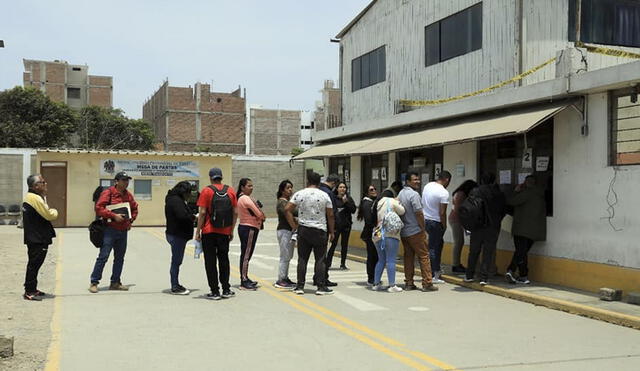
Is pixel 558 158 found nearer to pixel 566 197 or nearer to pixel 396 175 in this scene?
pixel 566 197

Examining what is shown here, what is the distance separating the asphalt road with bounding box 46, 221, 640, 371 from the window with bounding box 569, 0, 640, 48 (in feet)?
20.1

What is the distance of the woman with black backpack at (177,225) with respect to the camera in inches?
Result: 369

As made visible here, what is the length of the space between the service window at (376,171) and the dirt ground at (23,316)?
8247 millimetres

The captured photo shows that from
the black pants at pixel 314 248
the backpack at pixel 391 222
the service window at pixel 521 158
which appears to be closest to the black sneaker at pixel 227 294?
the black pants at pixel 314 248

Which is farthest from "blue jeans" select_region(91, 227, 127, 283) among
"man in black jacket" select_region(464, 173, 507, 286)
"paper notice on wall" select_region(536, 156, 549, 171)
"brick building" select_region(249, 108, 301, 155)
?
"brick building" select_region(249, 108, 301, 155)

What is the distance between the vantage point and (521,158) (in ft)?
37.7

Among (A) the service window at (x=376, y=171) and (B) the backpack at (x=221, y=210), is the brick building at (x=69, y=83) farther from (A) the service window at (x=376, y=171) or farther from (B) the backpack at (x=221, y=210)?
(B) the backpack at (x=221, y=210)

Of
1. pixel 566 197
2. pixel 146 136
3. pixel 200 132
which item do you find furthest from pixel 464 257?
pixel 200 132

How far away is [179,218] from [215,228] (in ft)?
2.26

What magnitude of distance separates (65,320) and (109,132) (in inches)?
2363

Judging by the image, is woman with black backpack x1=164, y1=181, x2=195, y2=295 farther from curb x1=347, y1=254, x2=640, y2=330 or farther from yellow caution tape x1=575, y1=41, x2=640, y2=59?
yellow caution tape x1=575, y1=41, x2=640, y2=59

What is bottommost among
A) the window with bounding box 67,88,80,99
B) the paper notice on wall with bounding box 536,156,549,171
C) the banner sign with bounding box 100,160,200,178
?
the paper notice on wall with bounding box 536,156,549,171

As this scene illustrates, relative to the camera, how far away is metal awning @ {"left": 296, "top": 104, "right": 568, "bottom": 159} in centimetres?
988

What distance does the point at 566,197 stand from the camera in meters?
10.2
